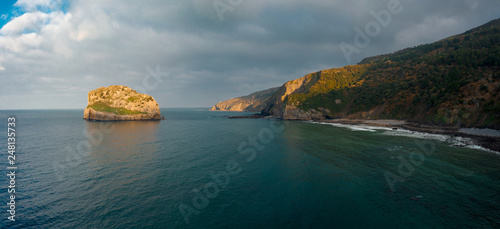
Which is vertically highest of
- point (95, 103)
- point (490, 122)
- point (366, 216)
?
point (95, 103)

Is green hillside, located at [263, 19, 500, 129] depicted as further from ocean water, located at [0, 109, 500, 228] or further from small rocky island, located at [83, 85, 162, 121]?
small rocky island, located at [83, 85, 162, 121]

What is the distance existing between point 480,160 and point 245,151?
40.1 meters

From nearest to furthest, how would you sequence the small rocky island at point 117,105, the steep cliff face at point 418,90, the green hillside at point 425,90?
the green hillside at point 425,90, the steep cliff face at point 418,90, the small rocky island at point 117,105

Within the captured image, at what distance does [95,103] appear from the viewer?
12438 cm

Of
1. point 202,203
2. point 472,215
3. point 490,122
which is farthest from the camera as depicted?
point 490,122

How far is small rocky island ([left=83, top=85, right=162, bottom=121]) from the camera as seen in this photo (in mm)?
121938

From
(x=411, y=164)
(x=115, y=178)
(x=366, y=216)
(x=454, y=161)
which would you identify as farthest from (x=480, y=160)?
(x=115, y=178)

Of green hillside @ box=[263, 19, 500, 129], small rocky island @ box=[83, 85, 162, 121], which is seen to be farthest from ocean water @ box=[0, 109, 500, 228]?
small rocky island @ box=[83, 85, 162, 121]

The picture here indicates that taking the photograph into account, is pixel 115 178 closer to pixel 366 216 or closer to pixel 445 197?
pixel 366 216

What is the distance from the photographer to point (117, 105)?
125125mm

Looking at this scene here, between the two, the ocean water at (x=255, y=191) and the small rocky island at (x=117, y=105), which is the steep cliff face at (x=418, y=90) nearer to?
the ocean water at (x=255, y=191)

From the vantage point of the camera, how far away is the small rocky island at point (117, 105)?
121938 mm

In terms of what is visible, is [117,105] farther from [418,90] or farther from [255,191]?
[418,90]

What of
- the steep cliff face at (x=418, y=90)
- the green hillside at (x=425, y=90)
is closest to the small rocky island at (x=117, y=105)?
the steep cliff face at (x=418, y=90)
